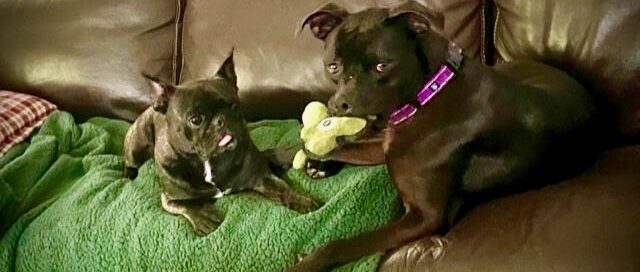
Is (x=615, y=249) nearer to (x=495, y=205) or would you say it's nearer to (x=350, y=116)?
(x=495, y=205)

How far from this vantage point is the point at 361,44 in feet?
5.48

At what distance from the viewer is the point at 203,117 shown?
182cm

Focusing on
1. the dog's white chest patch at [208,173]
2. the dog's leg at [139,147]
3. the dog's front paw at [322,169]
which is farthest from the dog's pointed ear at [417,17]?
the dog's leg at [139,147]

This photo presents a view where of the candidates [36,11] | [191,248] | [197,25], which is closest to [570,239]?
[191,248]

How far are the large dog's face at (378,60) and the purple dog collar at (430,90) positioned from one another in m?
0.02

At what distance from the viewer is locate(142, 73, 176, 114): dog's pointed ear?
6.08 ft

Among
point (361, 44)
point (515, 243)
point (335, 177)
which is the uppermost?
point (361, 44)

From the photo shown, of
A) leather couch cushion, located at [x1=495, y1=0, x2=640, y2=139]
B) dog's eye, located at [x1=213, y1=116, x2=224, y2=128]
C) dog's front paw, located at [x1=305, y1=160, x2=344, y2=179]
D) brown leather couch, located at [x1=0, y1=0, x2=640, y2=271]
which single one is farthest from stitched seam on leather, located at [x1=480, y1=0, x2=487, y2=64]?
dog's eye, located at [x1=213, y1=116, x2=224, y2=128]

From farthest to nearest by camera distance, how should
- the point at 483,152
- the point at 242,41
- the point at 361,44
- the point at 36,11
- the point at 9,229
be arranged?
the point at 36,11
the point at 242,41
the point at 9,229
the point at 483,152
the point at 361,44

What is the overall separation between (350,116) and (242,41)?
2.08ft

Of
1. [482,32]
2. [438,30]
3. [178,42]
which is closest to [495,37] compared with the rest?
[482,32]

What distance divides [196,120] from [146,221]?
0.73ft

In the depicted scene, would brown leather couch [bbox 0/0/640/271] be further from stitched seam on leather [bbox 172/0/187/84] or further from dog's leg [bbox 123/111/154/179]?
dog's leg [bbox 123/111/154/179]

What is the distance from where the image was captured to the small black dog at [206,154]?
1.83m
